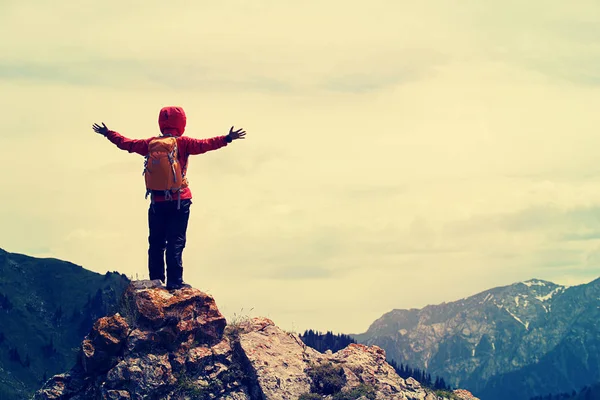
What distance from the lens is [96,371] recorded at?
43.8m

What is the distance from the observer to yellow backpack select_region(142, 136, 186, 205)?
144 feet

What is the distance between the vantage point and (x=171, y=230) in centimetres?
4531

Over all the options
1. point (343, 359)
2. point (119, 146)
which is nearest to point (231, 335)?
point (343, 359)

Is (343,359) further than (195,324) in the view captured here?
Yes

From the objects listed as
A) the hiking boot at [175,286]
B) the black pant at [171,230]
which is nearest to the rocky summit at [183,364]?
the hiking boot at [175,286]

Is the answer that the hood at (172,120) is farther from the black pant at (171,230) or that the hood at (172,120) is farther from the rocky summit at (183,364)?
the rocky summit at (183,364)

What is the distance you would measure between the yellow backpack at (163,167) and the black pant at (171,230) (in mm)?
896

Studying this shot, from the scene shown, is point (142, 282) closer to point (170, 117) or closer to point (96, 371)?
point (96, 371)

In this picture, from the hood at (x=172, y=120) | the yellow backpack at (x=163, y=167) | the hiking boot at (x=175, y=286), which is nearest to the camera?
the yellow backpack at (x=163, y=167)

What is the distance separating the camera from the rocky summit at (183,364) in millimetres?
43000

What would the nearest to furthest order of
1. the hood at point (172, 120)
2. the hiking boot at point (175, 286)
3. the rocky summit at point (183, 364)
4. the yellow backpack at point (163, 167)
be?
the rocky summit at point (183, 364) → the yellow backpack at point (163, 167) → the hood at point (172, 120) → the hiking boot at point (175, 286)

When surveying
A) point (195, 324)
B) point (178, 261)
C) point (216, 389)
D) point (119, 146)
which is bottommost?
point (216, 389)

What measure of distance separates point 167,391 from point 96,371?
3.30 metres

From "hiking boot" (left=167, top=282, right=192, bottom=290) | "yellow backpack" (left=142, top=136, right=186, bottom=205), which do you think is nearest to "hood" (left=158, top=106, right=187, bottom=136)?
"yellow backpack" (left=142, top=136, right=186, bottom=205)
